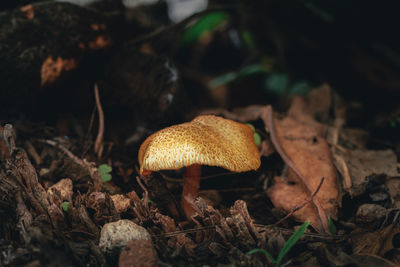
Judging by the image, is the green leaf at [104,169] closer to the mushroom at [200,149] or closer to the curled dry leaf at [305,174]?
the mushroom at [200,149]

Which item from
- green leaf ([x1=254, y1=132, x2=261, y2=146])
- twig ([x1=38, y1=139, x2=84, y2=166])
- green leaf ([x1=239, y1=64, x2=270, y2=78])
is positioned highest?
green leaf ([x1=239, y1=64, x2=270, y2=78])

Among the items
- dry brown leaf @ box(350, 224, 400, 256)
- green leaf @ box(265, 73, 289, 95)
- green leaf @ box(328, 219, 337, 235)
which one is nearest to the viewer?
dry brown leaf @ box(350, 224, 400, 256)

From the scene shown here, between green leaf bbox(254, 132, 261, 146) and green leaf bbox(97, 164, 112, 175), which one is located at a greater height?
green leaf bbox(254, 132, 261, 146)

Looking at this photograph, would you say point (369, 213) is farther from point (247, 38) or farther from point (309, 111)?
point (247, 38)

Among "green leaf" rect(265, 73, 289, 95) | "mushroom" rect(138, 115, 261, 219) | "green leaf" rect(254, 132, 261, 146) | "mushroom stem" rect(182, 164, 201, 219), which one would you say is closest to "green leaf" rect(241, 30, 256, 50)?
"green leaf" rect(265, 73, 289, 95)

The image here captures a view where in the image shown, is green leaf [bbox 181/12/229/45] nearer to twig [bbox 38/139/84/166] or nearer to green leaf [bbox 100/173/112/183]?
twig [bbox 38/139/84/166]

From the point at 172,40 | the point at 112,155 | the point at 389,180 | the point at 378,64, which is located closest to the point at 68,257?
the point at 112,155

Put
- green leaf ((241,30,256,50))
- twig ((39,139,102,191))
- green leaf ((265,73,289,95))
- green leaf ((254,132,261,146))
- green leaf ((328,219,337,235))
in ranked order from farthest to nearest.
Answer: green leaf ((241,30,256,50)), green leaf ((265,73,289,95)), green leaf ((254,132,261,146)), twig ((39,139,102,191)), green leaf ((328,219,337,235))

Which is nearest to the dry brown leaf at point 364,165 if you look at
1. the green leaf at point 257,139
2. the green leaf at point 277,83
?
the green leaf at point 257,139
